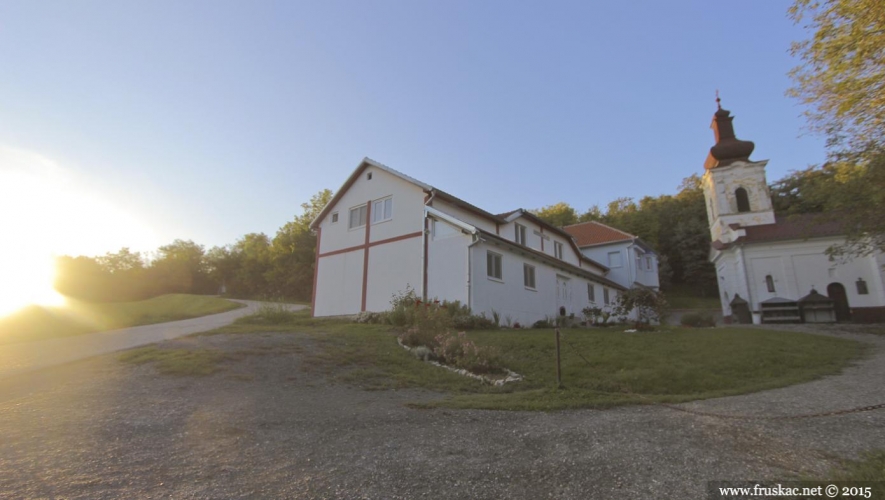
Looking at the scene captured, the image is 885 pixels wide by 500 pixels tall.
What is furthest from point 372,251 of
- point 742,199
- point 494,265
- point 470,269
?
point 742,199

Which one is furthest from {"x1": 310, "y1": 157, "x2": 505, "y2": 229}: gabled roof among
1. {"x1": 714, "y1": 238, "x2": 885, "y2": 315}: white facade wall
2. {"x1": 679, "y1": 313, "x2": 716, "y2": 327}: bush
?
{"x1": 714, "y1": 238, "x2": 885, "y2": 315}: white facade wall

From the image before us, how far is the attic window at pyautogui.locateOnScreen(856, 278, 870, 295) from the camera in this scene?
27647 millimetres

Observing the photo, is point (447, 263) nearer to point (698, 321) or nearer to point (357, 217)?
point (357, 217)

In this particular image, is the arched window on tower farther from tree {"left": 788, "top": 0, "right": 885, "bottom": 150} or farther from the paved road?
the paved road

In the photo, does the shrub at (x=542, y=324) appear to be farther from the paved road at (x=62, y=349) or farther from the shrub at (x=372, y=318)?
the paved road at (x=62, y=349)

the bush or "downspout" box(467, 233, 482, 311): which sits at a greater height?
"downspout" box(467, 233, 482, 311)

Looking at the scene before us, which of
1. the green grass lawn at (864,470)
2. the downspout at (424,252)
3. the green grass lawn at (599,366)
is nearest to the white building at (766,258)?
the green grass lawn at (599,366)

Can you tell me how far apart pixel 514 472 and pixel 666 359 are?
858cm

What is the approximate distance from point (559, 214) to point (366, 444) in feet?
194

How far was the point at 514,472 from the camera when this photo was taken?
14.9 feet

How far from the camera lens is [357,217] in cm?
2452

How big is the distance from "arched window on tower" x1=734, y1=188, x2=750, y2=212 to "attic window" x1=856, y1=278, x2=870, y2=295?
859 cm

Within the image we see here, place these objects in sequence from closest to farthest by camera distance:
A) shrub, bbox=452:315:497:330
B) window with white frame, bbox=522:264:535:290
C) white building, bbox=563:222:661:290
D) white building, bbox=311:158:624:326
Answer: shrub, bbox=452:315:497:330
white building, bbox=311:158:624:326
window with white frame, bbox=522:264:535:290
white building, bbox=563:222:661:290

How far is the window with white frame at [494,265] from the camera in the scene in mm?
19656
